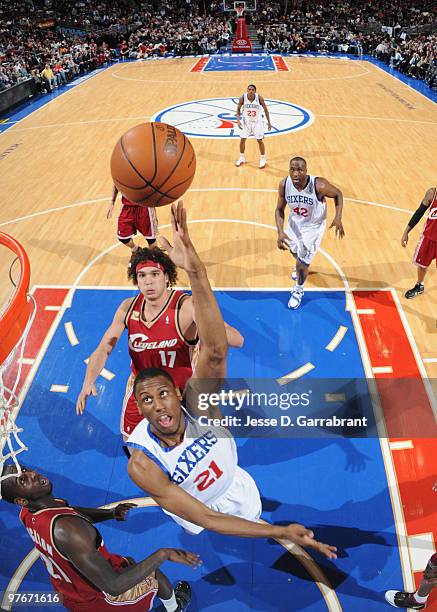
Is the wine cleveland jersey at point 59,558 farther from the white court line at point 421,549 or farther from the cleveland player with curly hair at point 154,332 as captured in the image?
the white court line at point 421,549

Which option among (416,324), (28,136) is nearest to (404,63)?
(28,136)

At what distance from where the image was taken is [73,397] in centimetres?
495

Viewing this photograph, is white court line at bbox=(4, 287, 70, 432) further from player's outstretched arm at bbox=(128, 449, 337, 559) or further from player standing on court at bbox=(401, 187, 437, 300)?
player standing on court at bbox=(401, 187, 437, 300)

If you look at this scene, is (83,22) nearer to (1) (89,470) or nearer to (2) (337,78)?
(2) (337,78)

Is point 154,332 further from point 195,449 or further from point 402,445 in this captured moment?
point 402,445

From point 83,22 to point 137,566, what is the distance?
3609 cm

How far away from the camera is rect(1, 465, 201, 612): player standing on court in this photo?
2.53 meters

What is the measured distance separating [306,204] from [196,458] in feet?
12.2

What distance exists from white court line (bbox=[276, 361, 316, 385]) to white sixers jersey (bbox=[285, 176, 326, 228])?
5.72 ft

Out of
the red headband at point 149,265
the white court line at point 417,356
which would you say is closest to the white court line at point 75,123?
the white court line at point 417,356

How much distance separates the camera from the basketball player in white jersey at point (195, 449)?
2.28m

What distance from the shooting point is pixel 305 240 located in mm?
5844

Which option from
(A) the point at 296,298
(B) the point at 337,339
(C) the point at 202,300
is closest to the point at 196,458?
(C) the point at 202,300

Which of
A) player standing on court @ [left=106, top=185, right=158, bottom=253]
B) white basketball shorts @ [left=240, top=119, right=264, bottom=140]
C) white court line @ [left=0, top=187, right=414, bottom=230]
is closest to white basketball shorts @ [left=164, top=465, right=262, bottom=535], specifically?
player standing on court @ [left=106, top=185, right=158, bottom=253]
